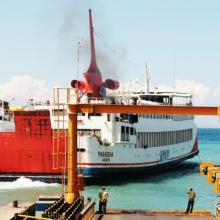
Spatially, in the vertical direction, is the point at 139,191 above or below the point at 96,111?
below

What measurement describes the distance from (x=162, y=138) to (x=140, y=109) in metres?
28.0

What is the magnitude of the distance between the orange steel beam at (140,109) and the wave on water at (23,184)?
668 inches

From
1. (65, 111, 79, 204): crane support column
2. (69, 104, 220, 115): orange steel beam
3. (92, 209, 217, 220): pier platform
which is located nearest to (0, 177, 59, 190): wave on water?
(92, 209, 217, 220): pier platform

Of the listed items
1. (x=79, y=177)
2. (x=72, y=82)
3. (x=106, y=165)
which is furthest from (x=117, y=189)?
(x=79, y=177)

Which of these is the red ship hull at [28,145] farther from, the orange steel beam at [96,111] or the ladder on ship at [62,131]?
the orange steel beam at [96,111]

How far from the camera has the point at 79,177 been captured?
69.1ft

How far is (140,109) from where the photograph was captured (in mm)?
20156

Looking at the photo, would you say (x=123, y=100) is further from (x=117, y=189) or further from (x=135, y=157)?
(x=117, y=189)

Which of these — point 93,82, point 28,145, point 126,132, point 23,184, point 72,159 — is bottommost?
point 23,184

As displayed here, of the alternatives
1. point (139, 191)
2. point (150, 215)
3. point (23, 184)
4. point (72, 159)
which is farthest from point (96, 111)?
point (23, 184)

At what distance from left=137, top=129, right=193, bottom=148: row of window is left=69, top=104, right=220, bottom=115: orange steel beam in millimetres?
21282

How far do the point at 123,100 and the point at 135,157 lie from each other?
578cm

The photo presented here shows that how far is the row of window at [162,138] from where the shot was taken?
42344 mm

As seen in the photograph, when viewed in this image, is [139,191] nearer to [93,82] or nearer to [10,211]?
[93,82]
